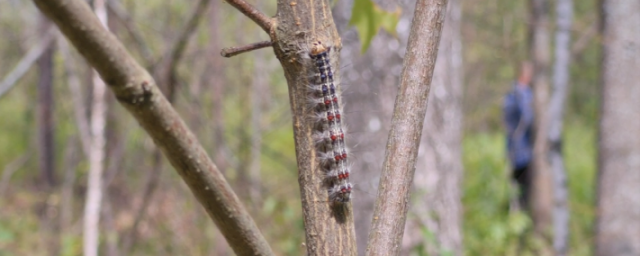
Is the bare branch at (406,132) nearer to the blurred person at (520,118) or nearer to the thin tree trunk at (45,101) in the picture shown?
the thin tree trunk at (45,101)

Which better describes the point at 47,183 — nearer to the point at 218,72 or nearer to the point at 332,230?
the point at 218,72

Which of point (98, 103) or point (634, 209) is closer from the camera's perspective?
point (98, 103)

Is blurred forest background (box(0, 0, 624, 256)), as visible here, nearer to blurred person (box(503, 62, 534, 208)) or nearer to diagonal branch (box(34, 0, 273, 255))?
blurred person (box(503, 62, 534, 208))

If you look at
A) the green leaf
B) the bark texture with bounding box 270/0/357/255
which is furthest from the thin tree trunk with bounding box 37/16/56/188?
the bark texture with bounding box 270/0/357/255

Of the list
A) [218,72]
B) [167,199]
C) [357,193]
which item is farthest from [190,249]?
[357,193]

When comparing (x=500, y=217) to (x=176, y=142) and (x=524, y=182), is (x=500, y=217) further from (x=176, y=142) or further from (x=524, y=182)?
(x=176, y=142)
